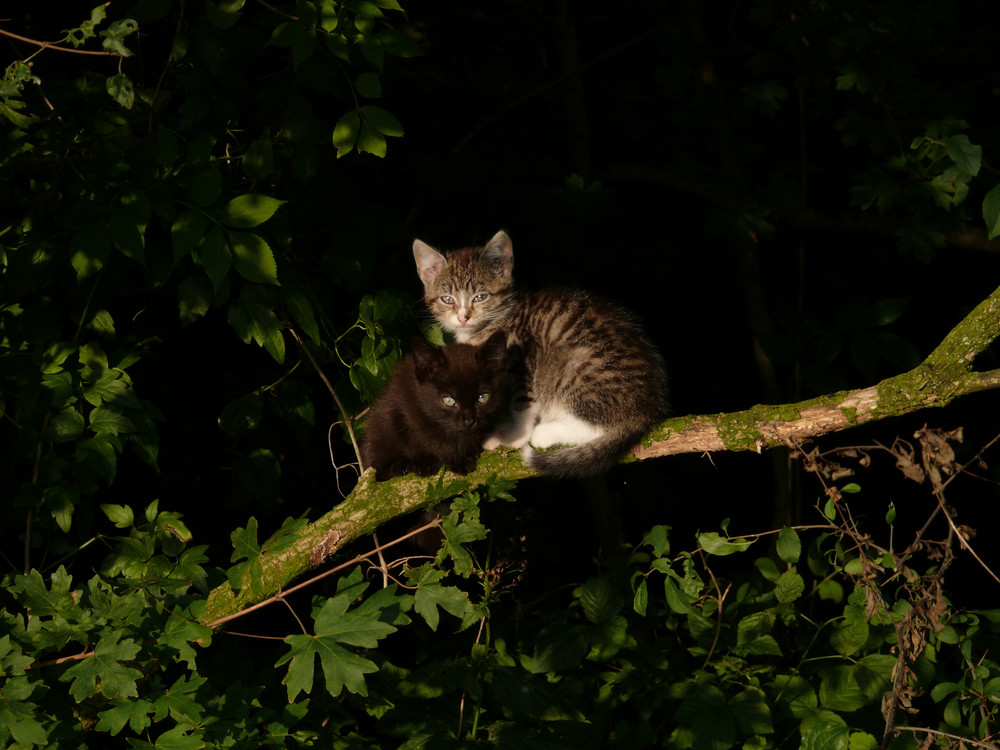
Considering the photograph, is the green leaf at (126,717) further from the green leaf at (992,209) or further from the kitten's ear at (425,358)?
the green leaf at (992,209)

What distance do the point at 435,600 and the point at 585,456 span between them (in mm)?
832

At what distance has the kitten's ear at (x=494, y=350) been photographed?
10.1 feet

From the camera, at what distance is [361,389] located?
282 cm

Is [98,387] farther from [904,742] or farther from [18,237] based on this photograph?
[904,742]

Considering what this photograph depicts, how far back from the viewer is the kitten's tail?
277 centimetres

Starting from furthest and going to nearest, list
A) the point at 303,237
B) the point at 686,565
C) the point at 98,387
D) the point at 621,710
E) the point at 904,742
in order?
1. the point at 621,710
2. the point at 303,237
3. the point at 904,742
4. the point at 98,387
5. the point at 686,565

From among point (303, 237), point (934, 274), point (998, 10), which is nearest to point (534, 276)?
point (303, 237)

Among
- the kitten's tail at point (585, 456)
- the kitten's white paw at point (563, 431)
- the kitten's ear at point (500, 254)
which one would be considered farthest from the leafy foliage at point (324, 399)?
the kitten's white paw at point (563, 431)

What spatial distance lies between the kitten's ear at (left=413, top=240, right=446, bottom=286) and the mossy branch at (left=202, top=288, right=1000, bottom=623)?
3.88 feet

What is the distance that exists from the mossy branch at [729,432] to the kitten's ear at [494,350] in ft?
1.14

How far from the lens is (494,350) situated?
10.1 ft

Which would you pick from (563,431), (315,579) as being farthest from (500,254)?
(315,579)

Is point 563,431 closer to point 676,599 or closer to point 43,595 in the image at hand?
point 676,599

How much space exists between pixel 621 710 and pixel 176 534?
6.34 feet
